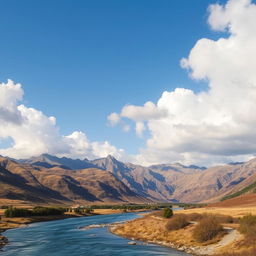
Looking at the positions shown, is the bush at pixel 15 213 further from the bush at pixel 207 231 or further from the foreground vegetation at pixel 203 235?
the bush at pixel 207 231

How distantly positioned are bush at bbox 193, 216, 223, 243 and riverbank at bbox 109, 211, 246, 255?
1.61 m

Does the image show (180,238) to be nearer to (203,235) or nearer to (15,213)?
(203,235)

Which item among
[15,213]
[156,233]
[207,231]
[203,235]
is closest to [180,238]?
[203,235]

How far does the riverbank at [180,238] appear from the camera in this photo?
74438 millimetres

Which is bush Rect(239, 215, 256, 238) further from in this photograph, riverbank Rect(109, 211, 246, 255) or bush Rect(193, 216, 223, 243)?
bush Rect(193, 216, 223, 243)

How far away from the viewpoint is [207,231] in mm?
84500

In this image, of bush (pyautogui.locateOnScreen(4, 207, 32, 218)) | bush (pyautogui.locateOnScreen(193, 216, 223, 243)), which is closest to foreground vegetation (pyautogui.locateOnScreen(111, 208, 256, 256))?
bush (pyautogui.locateOnScreen(193, 216, 223, 243))

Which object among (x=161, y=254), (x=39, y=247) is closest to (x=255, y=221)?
(x=161, y=254)

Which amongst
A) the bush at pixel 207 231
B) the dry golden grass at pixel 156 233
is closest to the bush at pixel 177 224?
the dry golden grass at pixel 156 233

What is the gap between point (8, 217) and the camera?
176750 mm

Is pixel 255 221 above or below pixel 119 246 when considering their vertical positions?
above

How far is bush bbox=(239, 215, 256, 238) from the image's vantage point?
74000 millimetres

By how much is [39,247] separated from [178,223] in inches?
1697

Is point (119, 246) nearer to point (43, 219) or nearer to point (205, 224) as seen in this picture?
point (205, 224)
